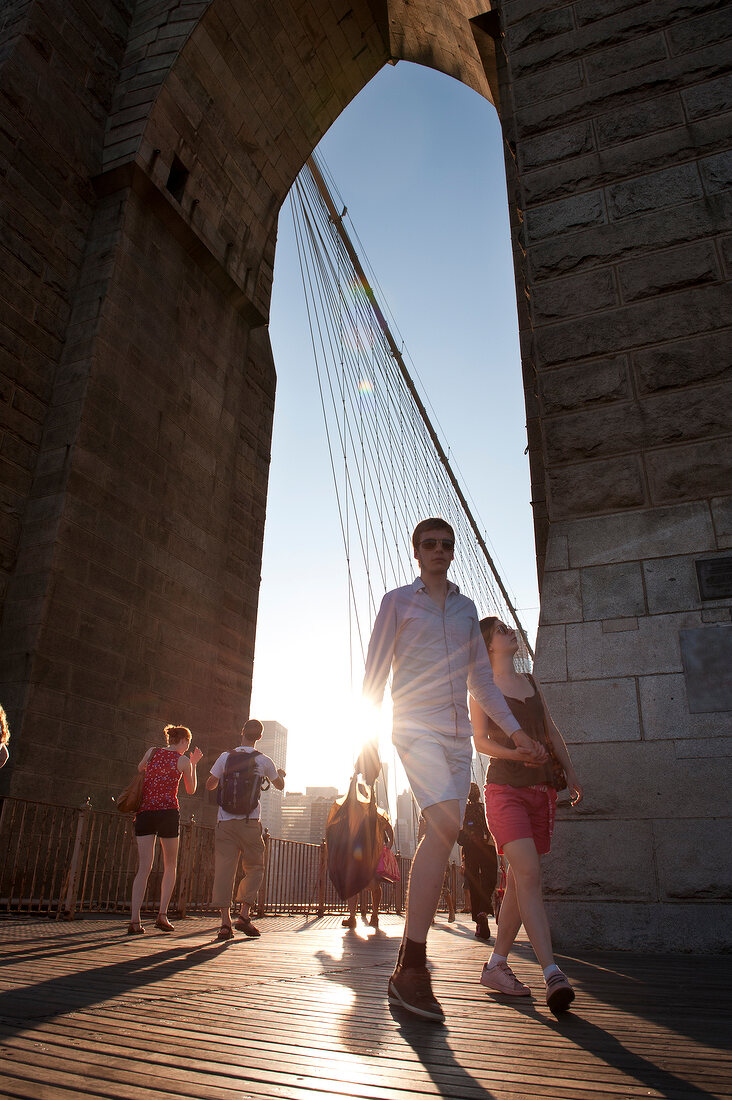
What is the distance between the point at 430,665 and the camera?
2.53 meters

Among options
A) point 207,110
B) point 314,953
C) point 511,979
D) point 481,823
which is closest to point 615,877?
point 511,979

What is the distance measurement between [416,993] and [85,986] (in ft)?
3.85

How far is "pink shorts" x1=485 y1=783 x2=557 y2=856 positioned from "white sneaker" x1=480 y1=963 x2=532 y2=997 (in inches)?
14.7

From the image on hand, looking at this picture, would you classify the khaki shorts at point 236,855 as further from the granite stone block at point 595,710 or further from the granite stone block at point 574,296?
the granite stone block at point 574,296

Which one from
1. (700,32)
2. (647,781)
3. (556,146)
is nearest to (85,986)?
(647,781)

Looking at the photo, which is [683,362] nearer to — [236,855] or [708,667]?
[708,667]

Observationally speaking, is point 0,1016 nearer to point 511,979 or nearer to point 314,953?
point 511,979

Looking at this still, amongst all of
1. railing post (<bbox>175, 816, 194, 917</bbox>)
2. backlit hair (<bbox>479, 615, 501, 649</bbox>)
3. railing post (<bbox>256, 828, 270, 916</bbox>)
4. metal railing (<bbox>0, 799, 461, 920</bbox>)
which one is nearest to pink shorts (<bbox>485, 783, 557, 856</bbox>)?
backlit hair (<bbox>479, 615, 501, 649</bbox>)

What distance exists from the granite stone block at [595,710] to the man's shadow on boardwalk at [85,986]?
2039mm

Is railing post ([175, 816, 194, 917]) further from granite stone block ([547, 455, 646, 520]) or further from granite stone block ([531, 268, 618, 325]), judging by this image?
granite stone block ([531, 268, 618, 325])

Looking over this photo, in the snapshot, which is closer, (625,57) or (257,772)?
(625,57)

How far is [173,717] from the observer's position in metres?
8.95

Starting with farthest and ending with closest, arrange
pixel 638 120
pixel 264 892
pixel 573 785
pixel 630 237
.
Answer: pixel 264 892 < pixel 638 120 < pixel 630 237 < pixel 573 785

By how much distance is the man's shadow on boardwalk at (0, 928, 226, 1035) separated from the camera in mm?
1945
